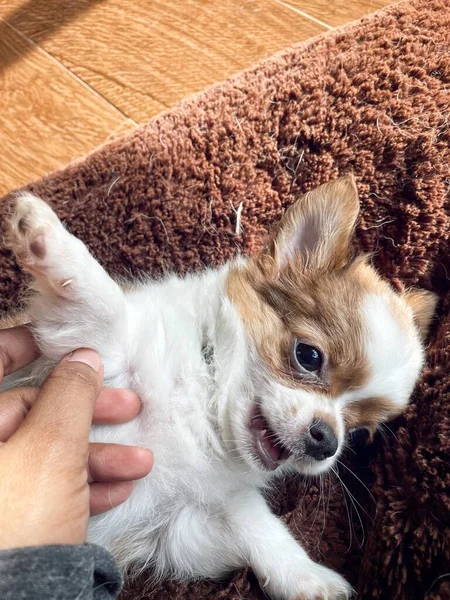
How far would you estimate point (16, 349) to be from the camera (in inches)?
66.4

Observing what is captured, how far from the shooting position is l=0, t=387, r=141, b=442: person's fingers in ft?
4.73

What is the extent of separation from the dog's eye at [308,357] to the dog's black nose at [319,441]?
18 cm

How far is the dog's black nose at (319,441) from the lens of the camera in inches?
64.9

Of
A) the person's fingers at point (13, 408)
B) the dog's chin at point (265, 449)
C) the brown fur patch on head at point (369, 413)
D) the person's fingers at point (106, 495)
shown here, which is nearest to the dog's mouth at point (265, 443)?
the dog's chin at point (265, 449)

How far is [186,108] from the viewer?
249 cm

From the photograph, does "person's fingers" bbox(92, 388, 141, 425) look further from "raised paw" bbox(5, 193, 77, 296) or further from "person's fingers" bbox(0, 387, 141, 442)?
"raised paw" bbox(5, 193, 77, 296)

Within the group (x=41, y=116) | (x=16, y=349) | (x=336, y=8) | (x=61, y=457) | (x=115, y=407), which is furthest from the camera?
(x=336, y=8)

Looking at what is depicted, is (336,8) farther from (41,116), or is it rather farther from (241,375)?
(241,375)

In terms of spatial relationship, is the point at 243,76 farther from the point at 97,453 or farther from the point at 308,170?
the point at 97,453

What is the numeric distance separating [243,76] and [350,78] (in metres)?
0.49

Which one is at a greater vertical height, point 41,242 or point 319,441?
point 41,242

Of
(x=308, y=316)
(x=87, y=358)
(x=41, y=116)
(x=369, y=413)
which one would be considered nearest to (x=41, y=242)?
(x=87, y=358)

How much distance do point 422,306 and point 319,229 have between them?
1.77ft

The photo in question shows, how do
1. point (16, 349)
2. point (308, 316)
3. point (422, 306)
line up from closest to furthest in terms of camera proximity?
point (16, 349), point (308, 316), point (422, 306)
